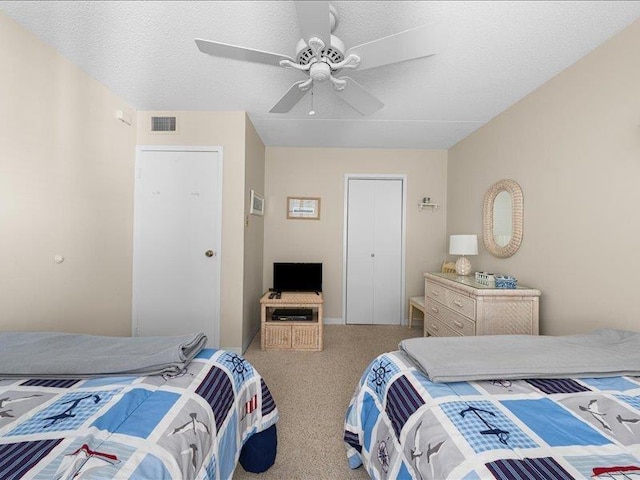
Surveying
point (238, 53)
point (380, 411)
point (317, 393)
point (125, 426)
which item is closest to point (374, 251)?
point (317, 393)

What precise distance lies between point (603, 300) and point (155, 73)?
11.3 ft

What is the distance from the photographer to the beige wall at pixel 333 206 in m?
3.64

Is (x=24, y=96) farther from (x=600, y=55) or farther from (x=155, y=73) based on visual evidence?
(x=600, y=55)

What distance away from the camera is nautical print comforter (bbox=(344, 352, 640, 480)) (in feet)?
2.07

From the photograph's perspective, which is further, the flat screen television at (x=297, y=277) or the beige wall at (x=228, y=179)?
the flat screen television at (x=297, y=277)

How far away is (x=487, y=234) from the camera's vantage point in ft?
8.81

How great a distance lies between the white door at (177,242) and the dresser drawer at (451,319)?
7.07ft

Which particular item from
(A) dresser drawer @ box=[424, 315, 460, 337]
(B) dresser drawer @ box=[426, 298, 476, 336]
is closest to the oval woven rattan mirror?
(B) dresser drawer @ box=[426, 298, 476, 336]

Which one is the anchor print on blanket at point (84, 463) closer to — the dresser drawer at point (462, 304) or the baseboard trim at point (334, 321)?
the dresser drawer at point (462, 304)

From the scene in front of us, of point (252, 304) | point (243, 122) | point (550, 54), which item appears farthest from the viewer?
point (252, 304)

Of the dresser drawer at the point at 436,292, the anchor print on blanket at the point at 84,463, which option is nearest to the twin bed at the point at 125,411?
the anchor print on blanket at the point at 84,463

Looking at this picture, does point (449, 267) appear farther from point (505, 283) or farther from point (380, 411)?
point (380, 411)

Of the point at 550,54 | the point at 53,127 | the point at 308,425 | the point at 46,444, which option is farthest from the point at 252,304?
the point at 550,54

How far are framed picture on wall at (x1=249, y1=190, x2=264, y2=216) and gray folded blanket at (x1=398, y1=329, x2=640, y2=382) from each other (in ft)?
7.55
